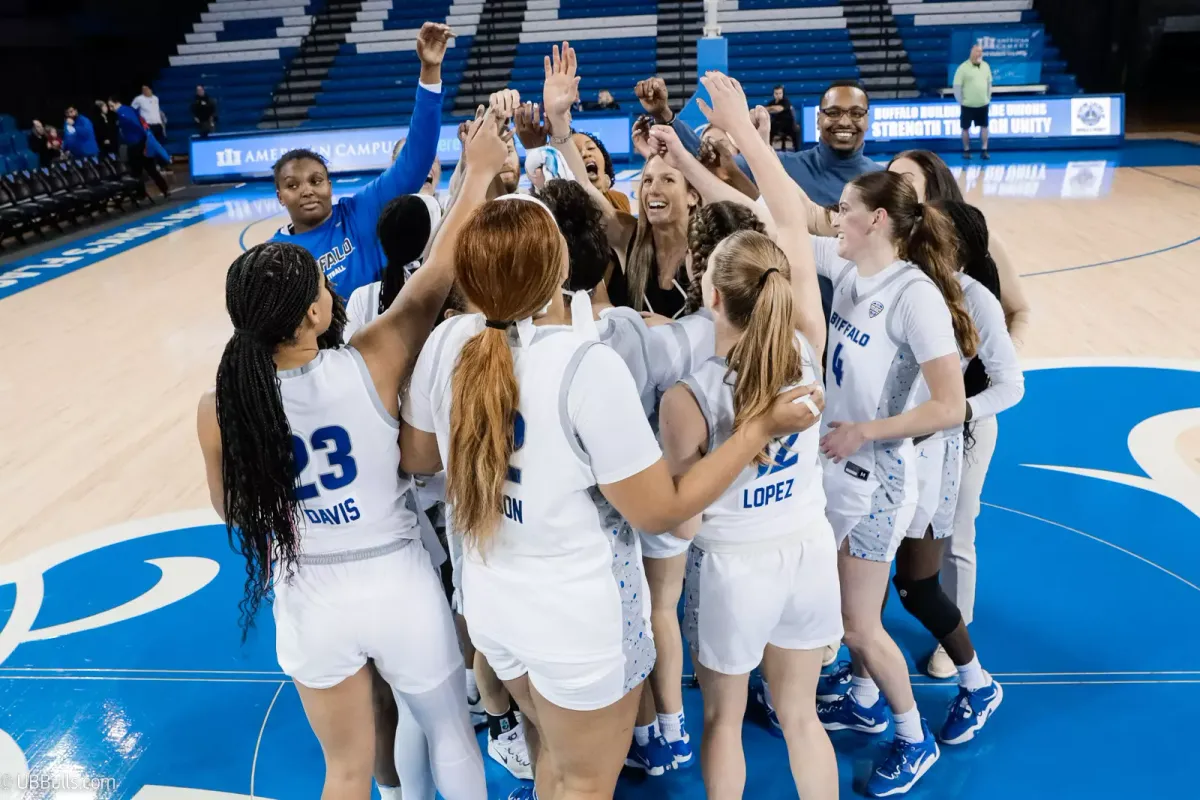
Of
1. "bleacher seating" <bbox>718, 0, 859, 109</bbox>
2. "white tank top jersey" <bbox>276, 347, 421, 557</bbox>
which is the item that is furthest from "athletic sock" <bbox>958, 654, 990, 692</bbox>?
A: "bleacher seating" <bbox>718, 0, 859, 109</bbox>

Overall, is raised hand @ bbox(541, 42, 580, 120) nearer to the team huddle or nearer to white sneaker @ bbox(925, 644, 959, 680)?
the team huddle

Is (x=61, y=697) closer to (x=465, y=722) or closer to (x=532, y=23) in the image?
(x=465, y=722)

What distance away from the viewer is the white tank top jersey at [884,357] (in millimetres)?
2652

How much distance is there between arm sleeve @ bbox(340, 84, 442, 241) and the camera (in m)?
3.29

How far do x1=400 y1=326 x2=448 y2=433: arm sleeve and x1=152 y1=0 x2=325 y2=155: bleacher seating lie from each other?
64.1ft

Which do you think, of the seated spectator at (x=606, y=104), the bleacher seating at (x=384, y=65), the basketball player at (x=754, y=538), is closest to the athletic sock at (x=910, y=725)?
the basketball player at (x=754, y=538)

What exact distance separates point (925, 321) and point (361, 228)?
2.19 meters

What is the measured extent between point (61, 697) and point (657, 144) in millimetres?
2832

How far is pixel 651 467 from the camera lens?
1890mm

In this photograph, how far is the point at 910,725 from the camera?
2807mm

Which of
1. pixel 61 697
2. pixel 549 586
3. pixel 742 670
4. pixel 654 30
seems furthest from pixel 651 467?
pixel 654 30

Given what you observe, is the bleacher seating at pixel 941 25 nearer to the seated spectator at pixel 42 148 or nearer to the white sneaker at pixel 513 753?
the seated spectator at pixel 42 148

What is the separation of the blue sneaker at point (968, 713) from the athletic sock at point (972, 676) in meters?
0.01

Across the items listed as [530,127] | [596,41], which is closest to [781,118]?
[596,41]
